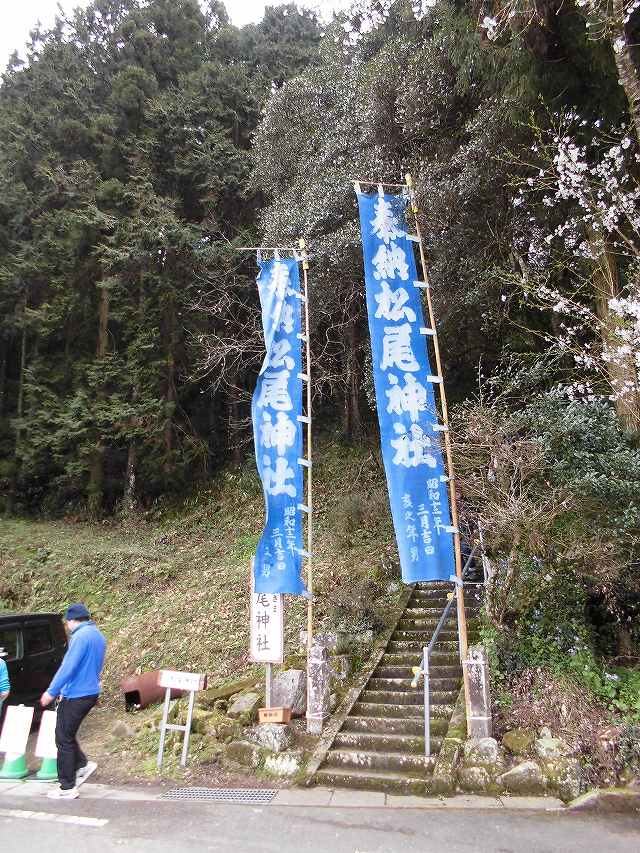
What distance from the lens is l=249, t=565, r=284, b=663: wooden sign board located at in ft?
21.8

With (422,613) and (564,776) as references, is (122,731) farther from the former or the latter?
(564,776)

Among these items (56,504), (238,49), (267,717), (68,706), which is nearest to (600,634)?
(267,717)

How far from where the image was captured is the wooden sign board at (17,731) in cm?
571

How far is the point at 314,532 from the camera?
13375 millimetres

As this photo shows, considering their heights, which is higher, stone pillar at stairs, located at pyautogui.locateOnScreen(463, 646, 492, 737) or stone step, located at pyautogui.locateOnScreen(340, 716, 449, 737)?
stone pillar at stairs, located at pyautogui.locateOnScreen(463, 646, 492, 737)

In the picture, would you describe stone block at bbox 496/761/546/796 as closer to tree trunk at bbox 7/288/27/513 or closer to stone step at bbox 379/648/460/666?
stone step at bbox 379/648/460/666

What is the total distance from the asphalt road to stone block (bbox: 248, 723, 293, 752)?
1099 mm

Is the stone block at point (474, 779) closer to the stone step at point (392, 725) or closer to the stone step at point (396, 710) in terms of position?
the stone step at point (392, 725)

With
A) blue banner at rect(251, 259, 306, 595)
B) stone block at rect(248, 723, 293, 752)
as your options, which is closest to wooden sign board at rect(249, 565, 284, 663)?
blue banner at rect(251, 259, 306, 595)

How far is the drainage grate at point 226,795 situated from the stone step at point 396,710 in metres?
1.68

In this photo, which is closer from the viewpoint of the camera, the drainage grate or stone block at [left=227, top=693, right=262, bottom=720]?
the drainage grate

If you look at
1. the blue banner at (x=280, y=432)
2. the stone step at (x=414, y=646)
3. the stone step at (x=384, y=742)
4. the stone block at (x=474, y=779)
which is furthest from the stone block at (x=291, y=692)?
the stone block at (x=474, y=779)

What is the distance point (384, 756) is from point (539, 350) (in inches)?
352

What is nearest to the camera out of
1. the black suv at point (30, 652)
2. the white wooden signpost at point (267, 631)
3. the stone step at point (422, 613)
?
the white wooden signpost at point (267, 631)
